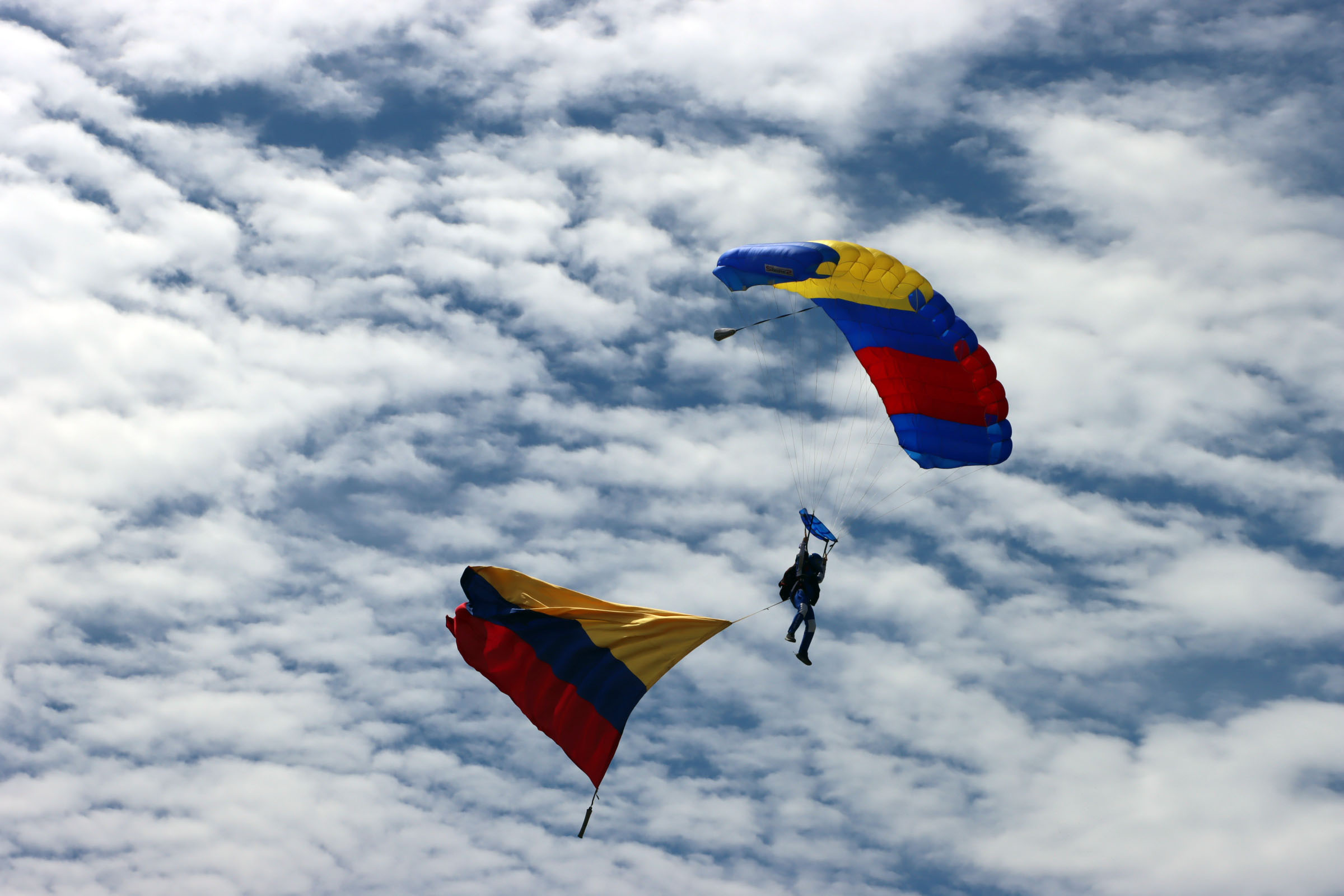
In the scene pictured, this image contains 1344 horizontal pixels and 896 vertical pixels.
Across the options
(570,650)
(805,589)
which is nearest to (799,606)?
(805,589)

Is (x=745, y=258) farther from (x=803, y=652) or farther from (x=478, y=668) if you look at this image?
(x=478, y=668)

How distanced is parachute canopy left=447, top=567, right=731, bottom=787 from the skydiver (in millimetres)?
1285

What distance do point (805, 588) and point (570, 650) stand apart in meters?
3.82

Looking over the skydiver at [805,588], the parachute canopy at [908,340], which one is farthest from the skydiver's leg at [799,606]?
the parachute canopy at [908,340]

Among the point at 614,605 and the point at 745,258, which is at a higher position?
the point at 745,258

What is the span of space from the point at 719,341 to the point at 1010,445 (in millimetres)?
4820

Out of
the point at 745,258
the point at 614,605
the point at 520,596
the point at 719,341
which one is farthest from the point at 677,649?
the point at 745,258

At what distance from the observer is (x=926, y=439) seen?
15.8m

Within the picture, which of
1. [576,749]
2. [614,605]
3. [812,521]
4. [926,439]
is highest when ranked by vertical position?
[926,439]

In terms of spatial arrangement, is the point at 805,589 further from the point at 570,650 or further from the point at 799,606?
the point at 570,650

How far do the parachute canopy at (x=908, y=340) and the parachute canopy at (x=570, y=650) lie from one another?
14.6 feet

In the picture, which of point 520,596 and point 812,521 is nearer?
point 812,521

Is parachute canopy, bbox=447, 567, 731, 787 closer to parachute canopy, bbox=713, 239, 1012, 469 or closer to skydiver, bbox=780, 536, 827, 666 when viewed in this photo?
skydiver, bbox=780, 536, 827, 666

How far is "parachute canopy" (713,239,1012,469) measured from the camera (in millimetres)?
15141
